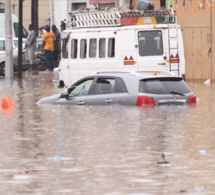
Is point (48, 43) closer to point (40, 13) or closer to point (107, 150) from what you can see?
point (40, 13)

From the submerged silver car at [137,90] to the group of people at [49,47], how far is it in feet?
69.0

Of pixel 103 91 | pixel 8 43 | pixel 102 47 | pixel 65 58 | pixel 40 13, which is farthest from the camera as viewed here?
pixel 40 13

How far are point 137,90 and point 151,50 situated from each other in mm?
9605

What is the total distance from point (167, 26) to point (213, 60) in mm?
8448

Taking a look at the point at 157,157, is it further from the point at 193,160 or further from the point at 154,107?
the point at 154,107

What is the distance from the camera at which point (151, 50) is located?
31375 mm

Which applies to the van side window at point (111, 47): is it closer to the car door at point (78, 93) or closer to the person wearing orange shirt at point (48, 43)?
the car door at point (78, 93)

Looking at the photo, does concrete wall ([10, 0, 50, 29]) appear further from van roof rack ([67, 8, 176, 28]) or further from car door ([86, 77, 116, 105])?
car door ([86, 77, 116, 105])

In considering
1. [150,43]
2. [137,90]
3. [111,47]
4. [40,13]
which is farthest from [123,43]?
[40,13]

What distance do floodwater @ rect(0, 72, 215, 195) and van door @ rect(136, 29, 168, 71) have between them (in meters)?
7.08

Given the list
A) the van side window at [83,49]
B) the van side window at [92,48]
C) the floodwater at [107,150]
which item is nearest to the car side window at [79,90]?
the floodwater at [107,150]

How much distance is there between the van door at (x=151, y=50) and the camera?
31172 mm

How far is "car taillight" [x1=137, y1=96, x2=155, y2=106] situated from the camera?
857 inches

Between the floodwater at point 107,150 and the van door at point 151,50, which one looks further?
the van door at point 151,50
